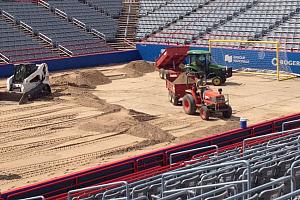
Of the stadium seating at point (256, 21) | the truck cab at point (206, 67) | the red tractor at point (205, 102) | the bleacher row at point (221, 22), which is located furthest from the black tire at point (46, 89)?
the stadium seating at point (256, 21)

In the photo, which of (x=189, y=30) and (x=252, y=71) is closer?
(x=252, y=71)

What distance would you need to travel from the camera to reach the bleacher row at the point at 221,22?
3438 centimetres

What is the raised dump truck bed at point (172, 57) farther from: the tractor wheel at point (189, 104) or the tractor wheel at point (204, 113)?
the tractor wheel at point (204, 113)

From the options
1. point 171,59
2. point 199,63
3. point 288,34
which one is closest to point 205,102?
point 199,63

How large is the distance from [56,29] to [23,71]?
1648 cm

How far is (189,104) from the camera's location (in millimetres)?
20672

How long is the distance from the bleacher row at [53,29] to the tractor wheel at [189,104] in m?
17.8

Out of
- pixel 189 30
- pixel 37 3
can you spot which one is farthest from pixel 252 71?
pixel 37 3

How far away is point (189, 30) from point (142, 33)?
17.3 feet

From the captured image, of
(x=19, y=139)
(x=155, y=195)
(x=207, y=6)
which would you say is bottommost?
(x=19, y=139)

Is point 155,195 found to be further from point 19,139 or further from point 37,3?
point 37,3

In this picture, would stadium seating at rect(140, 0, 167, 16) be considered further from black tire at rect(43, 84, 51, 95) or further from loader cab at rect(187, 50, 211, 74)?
black tire at rect(43, 84, 51, 95)

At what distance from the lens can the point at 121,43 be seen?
42469mm

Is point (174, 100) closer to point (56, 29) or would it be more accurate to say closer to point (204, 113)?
point (204, 113)
